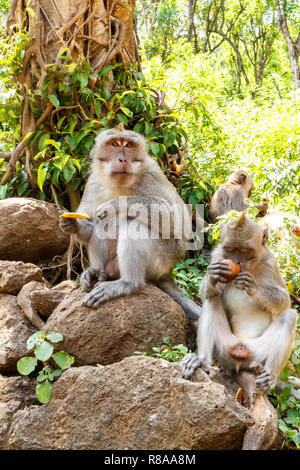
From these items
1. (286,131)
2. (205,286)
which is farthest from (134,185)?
(286,131)

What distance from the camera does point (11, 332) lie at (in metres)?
4.47

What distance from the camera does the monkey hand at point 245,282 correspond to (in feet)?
12.4

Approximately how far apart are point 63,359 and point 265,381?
147 centimetres

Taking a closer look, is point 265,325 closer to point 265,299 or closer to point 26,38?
point 265,299

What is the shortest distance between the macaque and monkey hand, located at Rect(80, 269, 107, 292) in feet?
10.2

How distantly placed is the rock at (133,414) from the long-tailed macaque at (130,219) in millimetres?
1266

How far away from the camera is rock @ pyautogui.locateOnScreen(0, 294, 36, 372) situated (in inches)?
169

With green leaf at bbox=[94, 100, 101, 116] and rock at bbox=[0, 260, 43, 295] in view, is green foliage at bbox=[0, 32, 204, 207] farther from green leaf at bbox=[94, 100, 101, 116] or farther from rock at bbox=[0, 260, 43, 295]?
rock at bbox=[0, 260, 43, 295]

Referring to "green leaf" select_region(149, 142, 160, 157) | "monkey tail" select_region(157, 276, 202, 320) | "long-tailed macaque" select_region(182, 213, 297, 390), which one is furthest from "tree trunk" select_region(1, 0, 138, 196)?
"long-tailed macaque" select_region(182, 213, 297, 390)

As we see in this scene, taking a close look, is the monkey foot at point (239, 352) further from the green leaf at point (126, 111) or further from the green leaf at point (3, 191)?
the green leaf at point (3, 191)

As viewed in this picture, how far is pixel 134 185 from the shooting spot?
5.08m

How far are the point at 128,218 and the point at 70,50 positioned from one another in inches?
105

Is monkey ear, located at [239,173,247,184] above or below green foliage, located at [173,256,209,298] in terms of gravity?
above

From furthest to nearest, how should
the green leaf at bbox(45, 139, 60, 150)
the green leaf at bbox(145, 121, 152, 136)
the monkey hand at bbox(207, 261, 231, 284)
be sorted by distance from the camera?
1. the green leaf at bbox(145, 121, 152, 136)
2. the green leaf at bbox(45, 139, 60, 150)
3. the monkey hand at bbox(207, 261, 231, 284)
